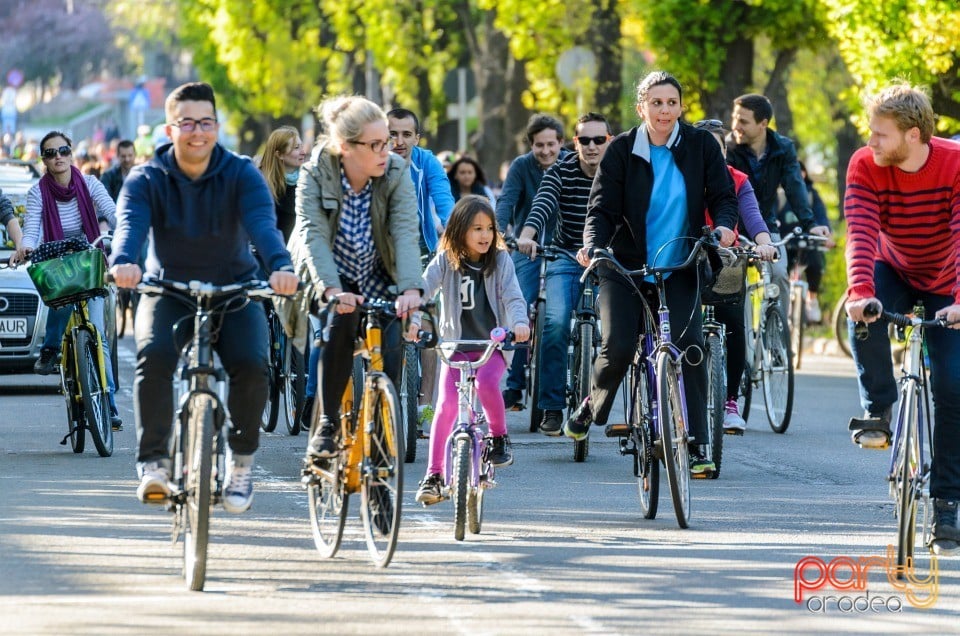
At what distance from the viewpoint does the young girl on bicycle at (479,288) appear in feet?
30.7

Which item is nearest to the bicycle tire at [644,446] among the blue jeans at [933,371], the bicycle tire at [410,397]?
the blue jeans at [933,371]

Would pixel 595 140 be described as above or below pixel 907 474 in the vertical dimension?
above

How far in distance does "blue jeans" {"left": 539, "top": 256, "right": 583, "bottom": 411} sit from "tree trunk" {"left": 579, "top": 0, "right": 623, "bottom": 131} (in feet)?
63.8

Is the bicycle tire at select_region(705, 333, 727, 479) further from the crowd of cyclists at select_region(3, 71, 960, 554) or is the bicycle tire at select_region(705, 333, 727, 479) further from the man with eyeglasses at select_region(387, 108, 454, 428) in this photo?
the man with eyeglasses at select_region(387, 108, 454, 428)

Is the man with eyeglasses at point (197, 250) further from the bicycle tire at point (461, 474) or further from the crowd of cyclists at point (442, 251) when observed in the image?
the bicycle tire at point (461, 474)

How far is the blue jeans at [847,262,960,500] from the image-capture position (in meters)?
8.20

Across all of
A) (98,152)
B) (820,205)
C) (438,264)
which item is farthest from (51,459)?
(98,152)

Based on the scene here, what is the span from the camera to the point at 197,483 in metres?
7.51

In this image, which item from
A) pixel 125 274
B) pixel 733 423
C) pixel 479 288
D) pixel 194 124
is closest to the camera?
pixel 125 274

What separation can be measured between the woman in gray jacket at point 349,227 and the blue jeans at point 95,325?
4.10 metres

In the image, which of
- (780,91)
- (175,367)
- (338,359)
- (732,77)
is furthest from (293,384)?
(780,91)

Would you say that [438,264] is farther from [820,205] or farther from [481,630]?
[820,205]

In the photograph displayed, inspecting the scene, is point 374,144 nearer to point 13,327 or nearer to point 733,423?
point 733,423

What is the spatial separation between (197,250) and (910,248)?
2.74 m
